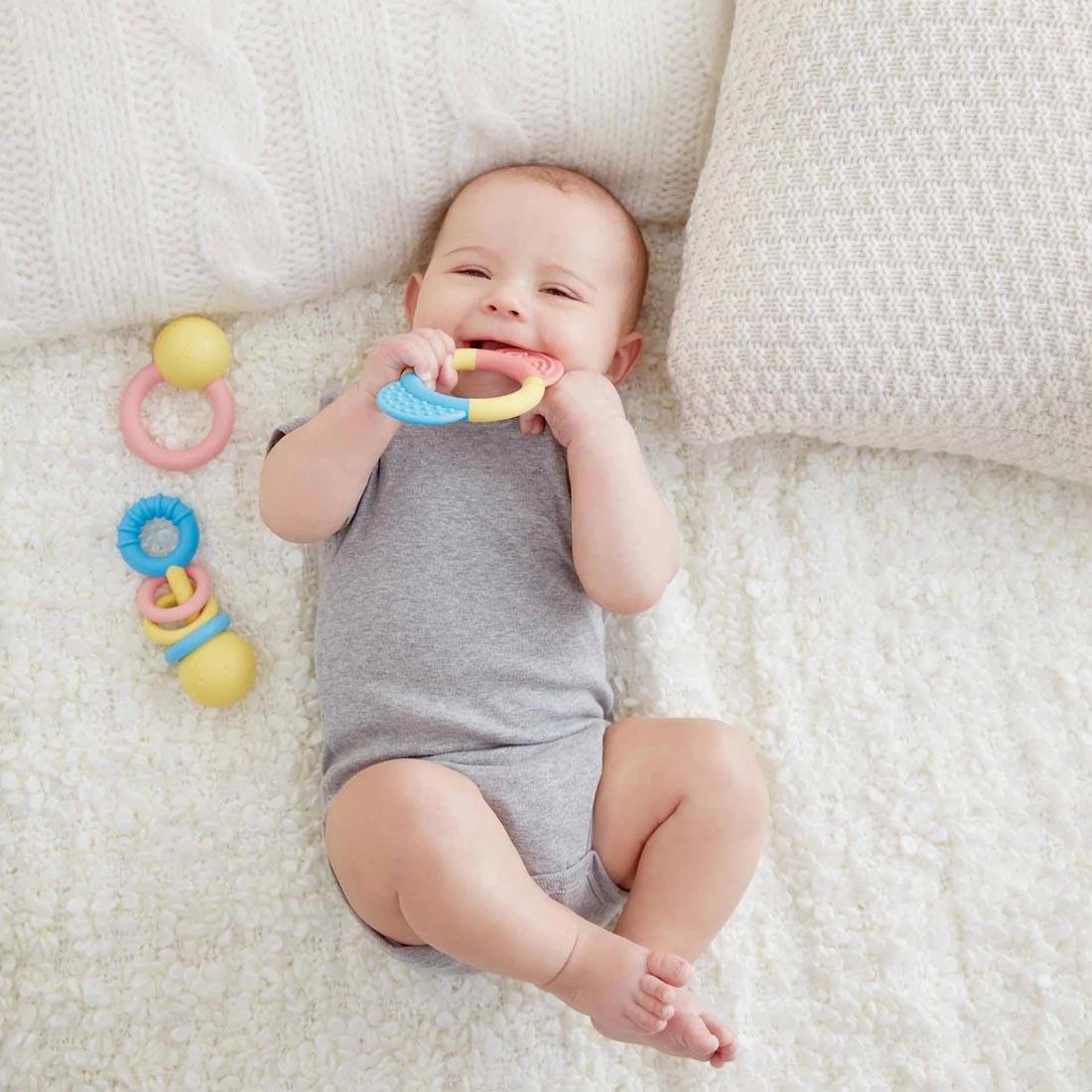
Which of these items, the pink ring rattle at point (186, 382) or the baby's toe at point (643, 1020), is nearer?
the baby's toe at point (643, 1020)

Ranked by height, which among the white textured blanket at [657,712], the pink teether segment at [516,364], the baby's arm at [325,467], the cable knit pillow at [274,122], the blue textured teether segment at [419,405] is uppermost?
the cable knit pillow at [274,122]

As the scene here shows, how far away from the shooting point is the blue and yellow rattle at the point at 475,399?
1074 mm

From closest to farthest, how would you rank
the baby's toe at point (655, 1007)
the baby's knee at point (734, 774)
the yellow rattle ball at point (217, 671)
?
the baby's toe at point (655, 1007) → the baby's knee at point (734, 774) → the yellow rattle ball at point (217, 671)

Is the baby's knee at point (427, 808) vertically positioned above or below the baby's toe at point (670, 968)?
above

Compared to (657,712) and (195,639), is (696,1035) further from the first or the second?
(195,639)

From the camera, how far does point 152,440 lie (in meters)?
1.33

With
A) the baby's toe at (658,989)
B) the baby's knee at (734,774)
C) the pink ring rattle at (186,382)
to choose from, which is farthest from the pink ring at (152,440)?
the baby's toe at (658,989)

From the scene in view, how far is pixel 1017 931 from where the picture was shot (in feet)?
3.96

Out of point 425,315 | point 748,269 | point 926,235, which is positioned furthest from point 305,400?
point 926,235

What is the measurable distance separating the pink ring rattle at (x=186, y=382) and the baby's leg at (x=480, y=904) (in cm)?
47

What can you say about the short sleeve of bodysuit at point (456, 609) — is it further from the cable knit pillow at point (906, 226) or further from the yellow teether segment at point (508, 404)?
the cable knit pillow at point (906, 226)

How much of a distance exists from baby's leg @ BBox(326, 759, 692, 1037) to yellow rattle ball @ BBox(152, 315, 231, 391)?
0.53 metres

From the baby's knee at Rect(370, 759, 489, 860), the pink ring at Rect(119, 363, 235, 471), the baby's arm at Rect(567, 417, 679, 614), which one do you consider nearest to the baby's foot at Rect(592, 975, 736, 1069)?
the baby's knee at Rect(370, 759, 489, 860)

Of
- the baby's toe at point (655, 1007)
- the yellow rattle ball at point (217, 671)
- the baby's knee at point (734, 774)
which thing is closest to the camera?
the baby's toe at point (655, 1007)
